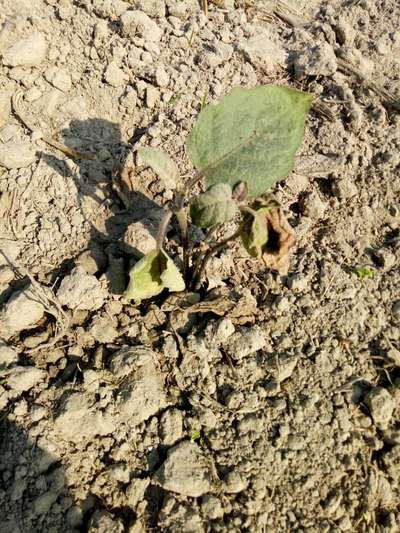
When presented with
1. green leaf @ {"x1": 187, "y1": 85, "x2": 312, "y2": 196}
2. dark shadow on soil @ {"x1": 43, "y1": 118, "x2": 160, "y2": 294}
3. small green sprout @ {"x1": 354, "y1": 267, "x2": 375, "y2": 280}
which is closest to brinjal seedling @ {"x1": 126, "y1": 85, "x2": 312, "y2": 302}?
green leaf @ {"x1": 187, "y1": 85, "x2": 312, "y2": 196}

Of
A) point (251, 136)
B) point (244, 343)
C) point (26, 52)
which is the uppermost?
point (251, 136)

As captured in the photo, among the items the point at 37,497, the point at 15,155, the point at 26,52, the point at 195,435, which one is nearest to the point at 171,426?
the point at 195,435

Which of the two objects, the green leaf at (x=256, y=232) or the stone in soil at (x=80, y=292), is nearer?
the green leaf at (x=256, y=232)

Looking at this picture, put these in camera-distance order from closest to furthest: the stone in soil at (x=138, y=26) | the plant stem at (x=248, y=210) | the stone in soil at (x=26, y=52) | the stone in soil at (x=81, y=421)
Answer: the plant stem at (x=248, y=210), the stone in soil at (x=81, y=421), the stone in soil at (x=26, y=52), the stone in soil at (x=138, y=26)

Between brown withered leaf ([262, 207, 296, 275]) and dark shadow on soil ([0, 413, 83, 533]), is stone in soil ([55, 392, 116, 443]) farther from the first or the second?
brown withered leaf ([262, 207, 296, 275])

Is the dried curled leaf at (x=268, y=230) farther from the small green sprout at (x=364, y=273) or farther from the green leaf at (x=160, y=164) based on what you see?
the small green sprout at (x=364, y=273)

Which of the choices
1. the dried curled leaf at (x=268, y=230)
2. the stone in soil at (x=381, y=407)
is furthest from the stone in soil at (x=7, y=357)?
the stone in soil at (x=381, y=407)

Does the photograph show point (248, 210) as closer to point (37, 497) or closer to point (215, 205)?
point (215, 205)
